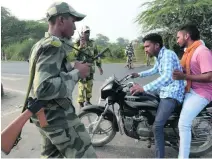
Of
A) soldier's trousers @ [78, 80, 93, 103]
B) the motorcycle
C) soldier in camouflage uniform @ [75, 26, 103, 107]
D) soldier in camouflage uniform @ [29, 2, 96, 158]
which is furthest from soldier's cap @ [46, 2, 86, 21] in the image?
soldier's trousers @ [78, 80, 93, 103]

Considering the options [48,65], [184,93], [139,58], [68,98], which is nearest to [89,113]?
[184,93]

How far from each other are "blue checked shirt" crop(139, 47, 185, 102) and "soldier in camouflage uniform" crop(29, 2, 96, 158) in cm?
128

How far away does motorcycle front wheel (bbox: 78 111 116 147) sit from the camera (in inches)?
172

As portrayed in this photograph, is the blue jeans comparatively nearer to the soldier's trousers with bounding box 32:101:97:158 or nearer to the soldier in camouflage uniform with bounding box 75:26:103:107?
the soldier's trousers with bounding box 32:101:97:158

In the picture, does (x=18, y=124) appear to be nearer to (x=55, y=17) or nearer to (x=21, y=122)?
(x=21, y=122)

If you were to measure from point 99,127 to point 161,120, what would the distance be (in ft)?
3.16

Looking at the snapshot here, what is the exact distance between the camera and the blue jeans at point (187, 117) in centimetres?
365

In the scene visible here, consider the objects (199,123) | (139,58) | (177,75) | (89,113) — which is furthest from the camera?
(139,58)

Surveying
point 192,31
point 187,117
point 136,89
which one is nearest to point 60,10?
point 136,89

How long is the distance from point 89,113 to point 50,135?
176cm

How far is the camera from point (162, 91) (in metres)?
3.82

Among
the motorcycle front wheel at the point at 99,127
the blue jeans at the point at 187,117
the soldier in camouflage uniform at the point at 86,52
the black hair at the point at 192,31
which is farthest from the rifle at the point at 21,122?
the soldier in camouflage uniform at the point at 86,52

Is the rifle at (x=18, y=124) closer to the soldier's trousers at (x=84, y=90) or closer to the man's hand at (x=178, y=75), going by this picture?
the man's hand at (x=178, y=75)

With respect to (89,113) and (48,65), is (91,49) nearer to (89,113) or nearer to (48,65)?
(89,113)
